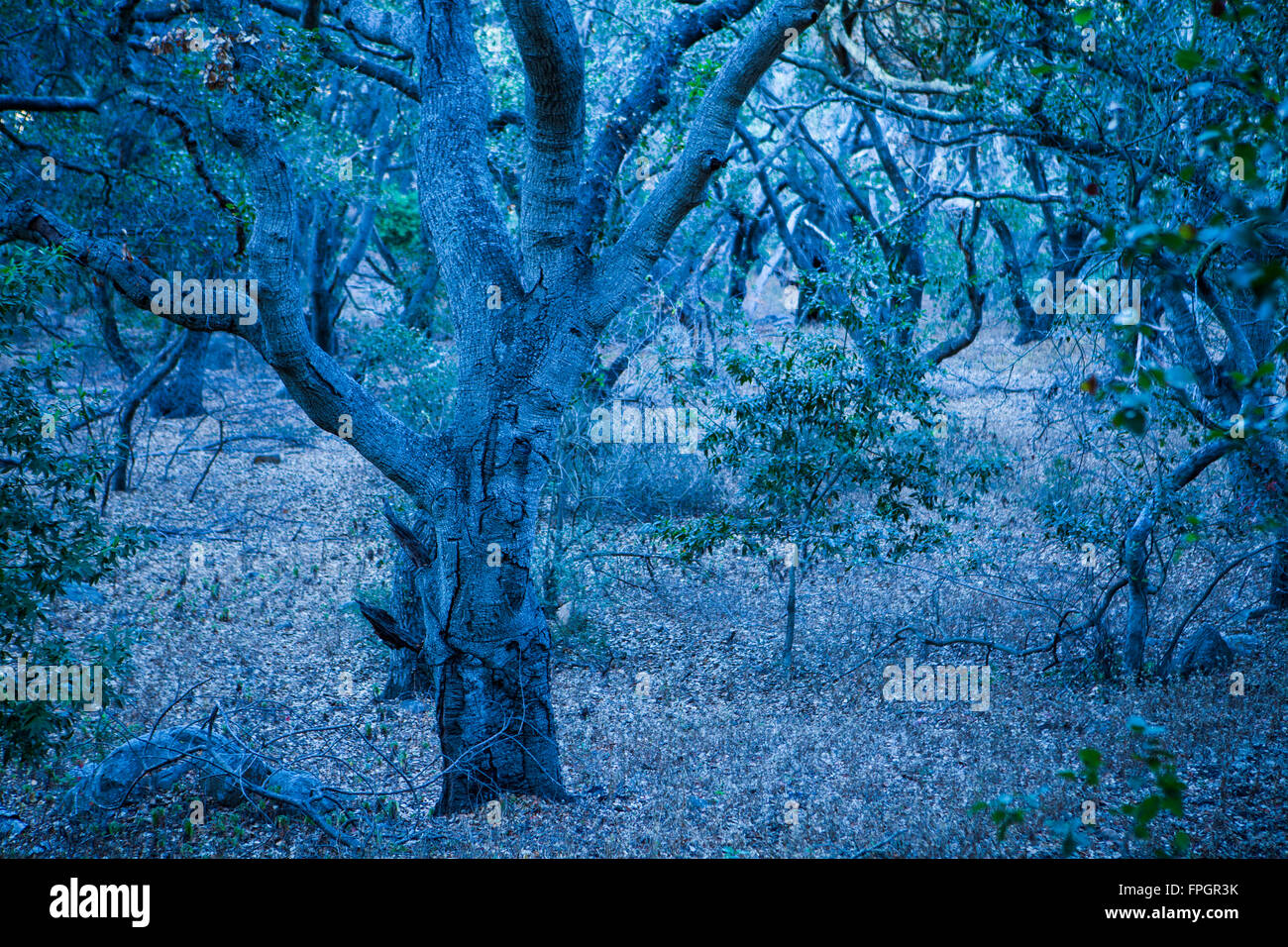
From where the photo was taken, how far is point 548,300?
5320mm

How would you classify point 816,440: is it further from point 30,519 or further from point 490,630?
point 30,519

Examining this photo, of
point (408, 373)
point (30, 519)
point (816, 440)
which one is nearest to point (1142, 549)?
point (816, 440)

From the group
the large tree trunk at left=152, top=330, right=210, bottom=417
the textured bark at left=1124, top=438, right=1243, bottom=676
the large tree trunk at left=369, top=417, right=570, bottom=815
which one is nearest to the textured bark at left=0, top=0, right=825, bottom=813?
the large tree trunk at left=369, top=417, right=570, bottom=815

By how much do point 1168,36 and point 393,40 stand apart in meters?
5.67

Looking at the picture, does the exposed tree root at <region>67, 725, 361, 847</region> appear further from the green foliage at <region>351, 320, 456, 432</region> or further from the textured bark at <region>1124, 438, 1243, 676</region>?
the green foliage at <region>351, 320, 456, 432</region>

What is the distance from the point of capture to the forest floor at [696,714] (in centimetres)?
505

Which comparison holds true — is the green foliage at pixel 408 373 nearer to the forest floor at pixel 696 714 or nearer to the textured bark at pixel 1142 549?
the forest floor at pixel 696 714

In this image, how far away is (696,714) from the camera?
294 inches

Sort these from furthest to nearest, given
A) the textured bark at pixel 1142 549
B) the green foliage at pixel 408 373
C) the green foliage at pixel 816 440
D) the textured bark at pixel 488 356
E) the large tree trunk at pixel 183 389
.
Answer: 1. the large tree trunk at pixel 183 389
2. the green foliage at pixel 408 373
3. the green foliage at pixel 816 440
4. the textured bark at pixel 1142 549
5. the textured bark at pixel 488 356

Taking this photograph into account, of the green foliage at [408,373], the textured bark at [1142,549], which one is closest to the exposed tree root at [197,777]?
the textured bark at [1142,549]

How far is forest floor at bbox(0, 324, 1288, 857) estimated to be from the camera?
16.6 feet

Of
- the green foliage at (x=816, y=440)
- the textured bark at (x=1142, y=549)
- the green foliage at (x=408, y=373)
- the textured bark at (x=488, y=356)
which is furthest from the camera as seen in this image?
the green foliage at (x=408, y=373)
